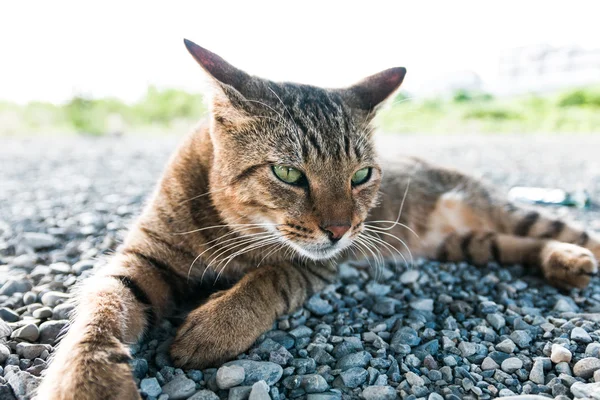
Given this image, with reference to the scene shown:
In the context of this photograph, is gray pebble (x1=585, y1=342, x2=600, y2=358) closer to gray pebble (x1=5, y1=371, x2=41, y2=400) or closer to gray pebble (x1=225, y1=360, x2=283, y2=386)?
gray pebble (x1=225, y1=360, x2=283, y2=386)

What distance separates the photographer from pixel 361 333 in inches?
87.2

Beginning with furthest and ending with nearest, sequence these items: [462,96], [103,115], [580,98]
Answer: [462,96]
[580,98]
[103,115]

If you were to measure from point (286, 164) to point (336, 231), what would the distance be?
1.42 ft

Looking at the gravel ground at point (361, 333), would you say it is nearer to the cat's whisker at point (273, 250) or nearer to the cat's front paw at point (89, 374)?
the cat's front paw at point (89, 374)

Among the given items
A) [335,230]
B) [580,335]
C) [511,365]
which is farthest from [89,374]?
[580,335]

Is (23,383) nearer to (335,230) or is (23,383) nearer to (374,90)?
Result: (335,230)

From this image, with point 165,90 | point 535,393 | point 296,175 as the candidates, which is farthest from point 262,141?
point 165,90

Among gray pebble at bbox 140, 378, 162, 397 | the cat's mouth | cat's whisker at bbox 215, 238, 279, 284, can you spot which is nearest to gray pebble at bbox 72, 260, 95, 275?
cat's whisker at bbox 215, 238, 279, 284

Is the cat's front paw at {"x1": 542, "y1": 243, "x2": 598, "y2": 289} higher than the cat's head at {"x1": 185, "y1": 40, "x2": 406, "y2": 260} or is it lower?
lower

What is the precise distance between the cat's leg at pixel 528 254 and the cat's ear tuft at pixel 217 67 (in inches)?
80.8

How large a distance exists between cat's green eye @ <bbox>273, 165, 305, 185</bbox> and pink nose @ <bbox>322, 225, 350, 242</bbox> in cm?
30

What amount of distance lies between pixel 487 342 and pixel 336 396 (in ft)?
2.98

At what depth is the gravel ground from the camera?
5.79ft

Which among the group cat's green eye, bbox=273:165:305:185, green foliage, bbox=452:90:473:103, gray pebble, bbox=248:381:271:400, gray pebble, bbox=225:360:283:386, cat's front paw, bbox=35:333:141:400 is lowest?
→ green foliage, bbox=452:90:473:103
